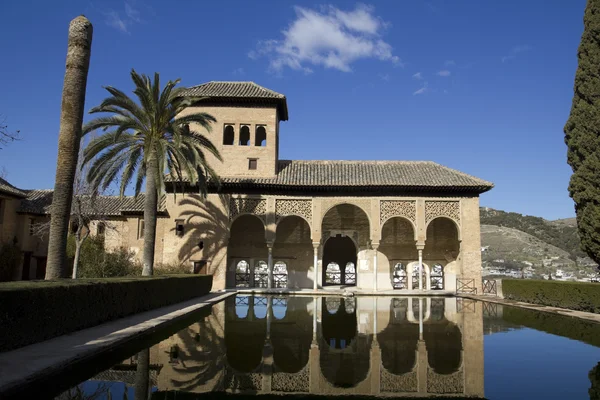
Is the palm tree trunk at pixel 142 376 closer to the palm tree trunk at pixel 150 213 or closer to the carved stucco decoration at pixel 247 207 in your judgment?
the palm tree trunk at pixel 150 213

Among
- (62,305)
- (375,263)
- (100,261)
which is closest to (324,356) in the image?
(62,305)

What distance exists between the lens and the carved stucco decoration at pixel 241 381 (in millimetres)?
5129

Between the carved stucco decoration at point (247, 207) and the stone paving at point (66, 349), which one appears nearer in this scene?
the stone paving at point (66, 349)

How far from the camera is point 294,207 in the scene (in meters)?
22.3

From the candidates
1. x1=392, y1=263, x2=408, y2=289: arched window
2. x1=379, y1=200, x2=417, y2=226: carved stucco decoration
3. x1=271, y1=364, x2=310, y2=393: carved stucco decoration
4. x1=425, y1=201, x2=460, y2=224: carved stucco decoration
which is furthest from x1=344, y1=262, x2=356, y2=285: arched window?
x1=271, y1=364, x2=310, y2=393: carved stucco decoration

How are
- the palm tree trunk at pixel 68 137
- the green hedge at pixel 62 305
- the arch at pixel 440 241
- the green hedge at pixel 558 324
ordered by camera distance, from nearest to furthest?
the green hedge at pixel 62 305 → the green hedge at pixel 558 324 → the palm tree trunk at pixel 68 137 → the arch at pixel 440 241

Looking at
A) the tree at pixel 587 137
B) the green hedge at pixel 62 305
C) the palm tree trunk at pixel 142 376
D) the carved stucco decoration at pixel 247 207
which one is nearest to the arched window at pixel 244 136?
the carved stucco decoration at pixel 247 207

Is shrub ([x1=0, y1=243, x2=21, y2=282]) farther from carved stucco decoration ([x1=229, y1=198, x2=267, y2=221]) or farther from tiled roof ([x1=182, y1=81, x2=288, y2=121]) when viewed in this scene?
tiled roof ([x1=182, y1=81, x2=288, y2=121])

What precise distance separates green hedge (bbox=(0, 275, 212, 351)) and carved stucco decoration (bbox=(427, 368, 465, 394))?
19.5ft

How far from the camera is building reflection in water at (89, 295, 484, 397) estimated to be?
531 centimetres

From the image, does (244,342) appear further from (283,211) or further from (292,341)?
(283,211)

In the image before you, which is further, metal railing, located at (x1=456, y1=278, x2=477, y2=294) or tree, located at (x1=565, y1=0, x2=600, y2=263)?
metal railing, located at (x1=456, y1=278, x2=477, y2=294)

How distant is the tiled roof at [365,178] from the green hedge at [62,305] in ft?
34.3

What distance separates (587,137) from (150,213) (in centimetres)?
1488
